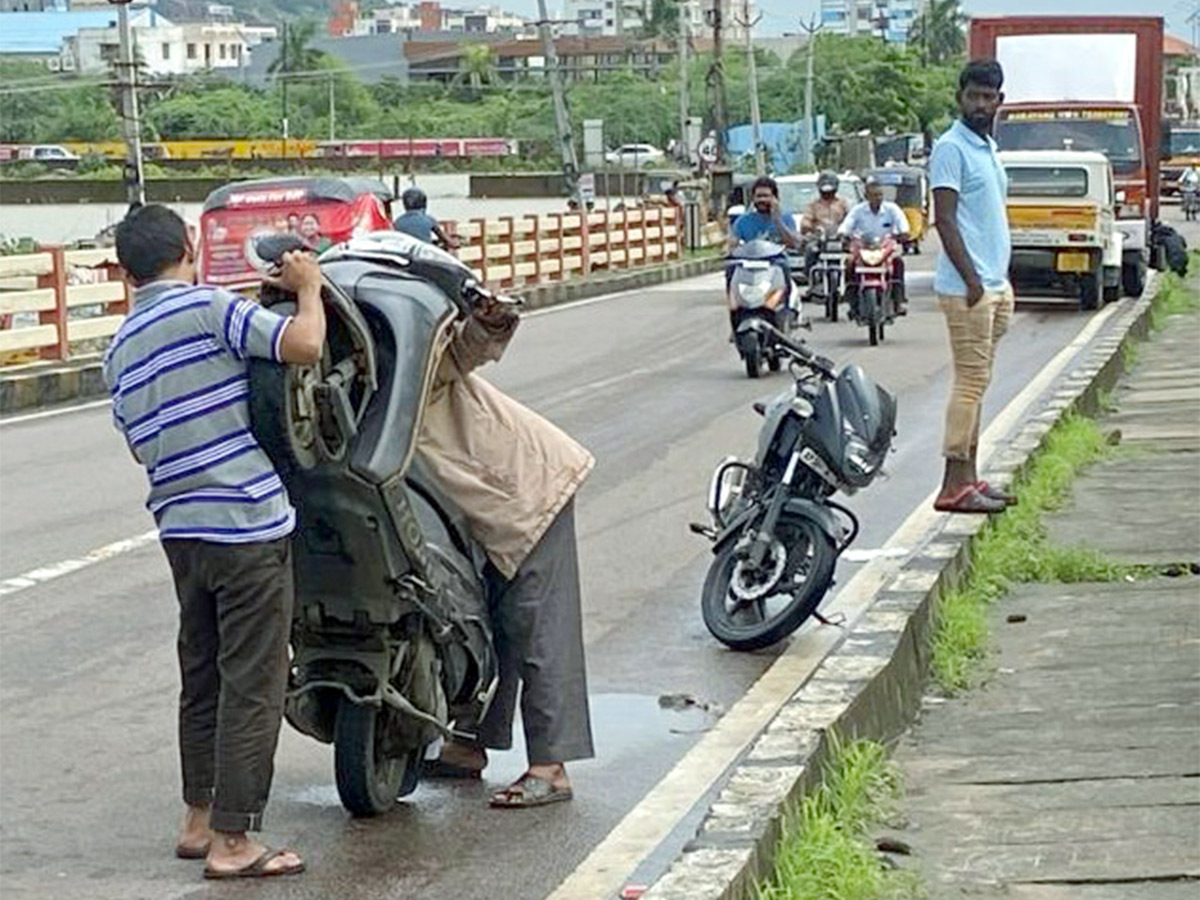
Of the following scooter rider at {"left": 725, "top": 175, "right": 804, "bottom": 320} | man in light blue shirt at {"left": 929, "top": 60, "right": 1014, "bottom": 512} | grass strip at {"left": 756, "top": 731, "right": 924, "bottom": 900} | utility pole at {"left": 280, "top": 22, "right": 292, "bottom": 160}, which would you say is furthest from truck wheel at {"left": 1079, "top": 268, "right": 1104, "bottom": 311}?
utility pole at {"left": 280, "top": 22, "right": 292, "bottom": 160}

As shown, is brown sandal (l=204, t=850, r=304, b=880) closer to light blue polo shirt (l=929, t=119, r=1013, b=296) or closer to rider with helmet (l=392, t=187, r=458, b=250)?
light blue polo shirt (l=929, t=119, r=1013, b=296)

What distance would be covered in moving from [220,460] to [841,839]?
1.73 metres

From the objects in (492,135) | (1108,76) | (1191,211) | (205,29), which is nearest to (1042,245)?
(1108,76)

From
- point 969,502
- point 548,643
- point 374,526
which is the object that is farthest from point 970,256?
point 374,526

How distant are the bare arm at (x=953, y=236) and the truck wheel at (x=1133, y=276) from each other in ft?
65.2

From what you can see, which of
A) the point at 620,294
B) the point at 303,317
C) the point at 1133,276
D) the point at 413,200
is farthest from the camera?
the point at 620,294

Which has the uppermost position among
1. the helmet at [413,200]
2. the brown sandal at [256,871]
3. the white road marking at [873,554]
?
the helmet at [413,200]

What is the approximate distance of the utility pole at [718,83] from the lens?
55.2 metres

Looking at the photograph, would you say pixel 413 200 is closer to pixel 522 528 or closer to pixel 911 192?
pixel 522 528

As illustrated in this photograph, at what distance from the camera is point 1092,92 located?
3228cm

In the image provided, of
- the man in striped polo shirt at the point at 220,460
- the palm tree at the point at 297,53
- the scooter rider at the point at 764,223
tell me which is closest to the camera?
the man in striped polo shirt at the point at 220,460

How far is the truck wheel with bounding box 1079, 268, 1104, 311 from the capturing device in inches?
1099

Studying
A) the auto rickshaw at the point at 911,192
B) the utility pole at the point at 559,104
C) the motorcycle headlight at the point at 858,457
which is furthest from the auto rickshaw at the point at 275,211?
the auto rickshaw at the point at 911,192

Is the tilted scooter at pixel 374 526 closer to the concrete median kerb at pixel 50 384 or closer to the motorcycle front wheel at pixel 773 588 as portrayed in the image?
the motorcycle front wheel at pixel 773 588
